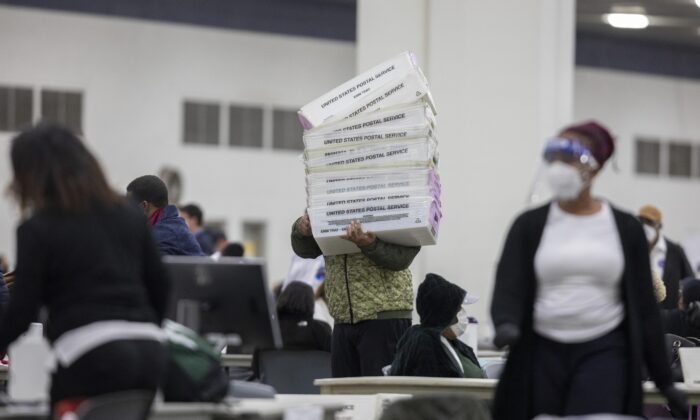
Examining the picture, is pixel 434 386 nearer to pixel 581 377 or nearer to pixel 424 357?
pixel 424 357

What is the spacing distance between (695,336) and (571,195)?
14.1 feet

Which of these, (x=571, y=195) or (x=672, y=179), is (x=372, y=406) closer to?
(x=571, y=195)

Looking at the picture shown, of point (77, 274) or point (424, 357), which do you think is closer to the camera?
point (77, 274)

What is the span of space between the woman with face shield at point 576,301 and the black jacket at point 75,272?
1138 mm

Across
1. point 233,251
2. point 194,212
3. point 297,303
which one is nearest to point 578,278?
point 297,303

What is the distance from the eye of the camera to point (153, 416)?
4.18 metres

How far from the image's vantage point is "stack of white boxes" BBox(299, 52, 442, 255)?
6.38m

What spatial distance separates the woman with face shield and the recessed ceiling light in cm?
1585

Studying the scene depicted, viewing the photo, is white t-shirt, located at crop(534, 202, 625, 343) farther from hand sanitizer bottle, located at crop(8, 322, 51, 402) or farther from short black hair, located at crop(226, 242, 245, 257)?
short black hair, located at crop(226, 242, 245, 257)

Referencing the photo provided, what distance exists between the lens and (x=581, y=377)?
4449 mm

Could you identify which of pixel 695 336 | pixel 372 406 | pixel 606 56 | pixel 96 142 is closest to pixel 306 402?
pixel 372 406

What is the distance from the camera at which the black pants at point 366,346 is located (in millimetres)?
6578

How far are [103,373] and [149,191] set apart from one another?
298 cm

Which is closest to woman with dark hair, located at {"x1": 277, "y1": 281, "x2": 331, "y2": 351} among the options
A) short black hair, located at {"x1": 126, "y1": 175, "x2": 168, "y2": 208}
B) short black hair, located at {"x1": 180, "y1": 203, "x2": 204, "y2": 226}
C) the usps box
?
short black hair, located at {"x1": 126, "y1": 175, "x2": 168, "y2": 208}
